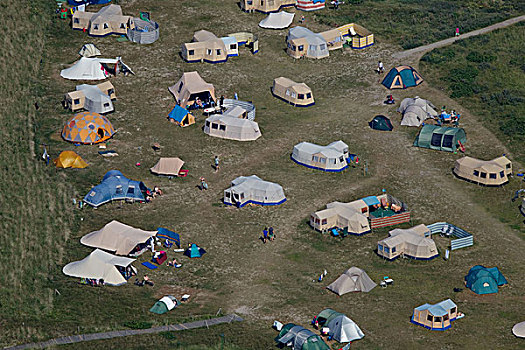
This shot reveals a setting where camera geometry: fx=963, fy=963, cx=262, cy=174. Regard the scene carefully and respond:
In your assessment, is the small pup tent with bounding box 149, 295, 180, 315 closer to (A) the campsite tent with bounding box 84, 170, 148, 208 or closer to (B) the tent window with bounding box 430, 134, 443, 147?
(A) the campsite tent with bounding box 84, 170, 148, 208

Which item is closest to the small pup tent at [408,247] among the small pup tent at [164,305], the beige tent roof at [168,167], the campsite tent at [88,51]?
the small pup tent at [164,305]

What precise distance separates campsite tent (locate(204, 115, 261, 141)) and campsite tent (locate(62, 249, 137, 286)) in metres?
25.3

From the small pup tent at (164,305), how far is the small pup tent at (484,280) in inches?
906

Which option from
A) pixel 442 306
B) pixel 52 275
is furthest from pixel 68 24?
pixel 442 306

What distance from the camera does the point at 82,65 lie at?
108 m

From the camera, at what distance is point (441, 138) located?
97500 mm

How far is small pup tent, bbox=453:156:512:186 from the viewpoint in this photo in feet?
297

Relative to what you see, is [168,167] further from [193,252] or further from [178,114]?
[193,252]

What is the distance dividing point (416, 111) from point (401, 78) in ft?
27.8

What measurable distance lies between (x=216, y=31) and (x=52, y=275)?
175 ft

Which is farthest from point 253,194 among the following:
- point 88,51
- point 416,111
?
point 88,51

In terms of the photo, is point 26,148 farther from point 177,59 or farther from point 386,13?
point 386,13

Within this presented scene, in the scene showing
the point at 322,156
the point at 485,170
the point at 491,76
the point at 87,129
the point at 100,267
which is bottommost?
the point at 100,267

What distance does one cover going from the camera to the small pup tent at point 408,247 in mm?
78688
